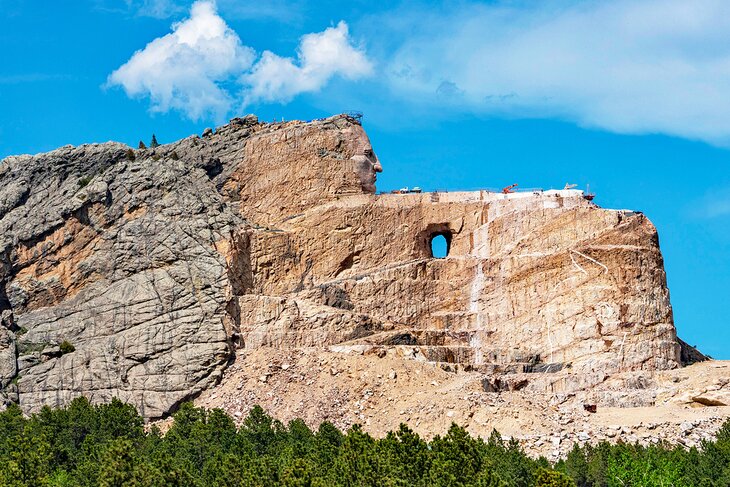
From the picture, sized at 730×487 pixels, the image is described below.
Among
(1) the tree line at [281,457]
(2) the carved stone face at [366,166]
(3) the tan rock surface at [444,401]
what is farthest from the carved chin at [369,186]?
(1) the tree line at [281,457]

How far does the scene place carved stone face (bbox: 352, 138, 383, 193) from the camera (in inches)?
4860

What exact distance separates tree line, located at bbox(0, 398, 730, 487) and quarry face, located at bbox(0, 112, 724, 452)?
23.9 feet

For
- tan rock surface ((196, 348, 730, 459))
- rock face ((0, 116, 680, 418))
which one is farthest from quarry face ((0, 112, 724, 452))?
tan rock surface ((196, 348, 730, 459))

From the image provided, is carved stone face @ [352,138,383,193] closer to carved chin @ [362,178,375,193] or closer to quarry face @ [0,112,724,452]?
carved chin @ [362,178,375,193]

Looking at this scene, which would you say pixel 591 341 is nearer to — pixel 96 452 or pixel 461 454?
pixel 461 454

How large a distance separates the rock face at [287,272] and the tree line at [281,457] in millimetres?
7240

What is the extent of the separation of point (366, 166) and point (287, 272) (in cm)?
1060

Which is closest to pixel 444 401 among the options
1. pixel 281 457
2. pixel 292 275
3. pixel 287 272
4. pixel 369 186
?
pixel 281 457

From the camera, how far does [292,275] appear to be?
120688mm

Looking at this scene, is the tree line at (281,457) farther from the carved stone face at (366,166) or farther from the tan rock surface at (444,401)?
the carved stone face at (366,166)

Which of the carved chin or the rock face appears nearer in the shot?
the rock face

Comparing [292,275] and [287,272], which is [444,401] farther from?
[287,272]

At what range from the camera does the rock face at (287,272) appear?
112312 millimetres

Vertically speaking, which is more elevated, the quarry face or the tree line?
the quarry face
